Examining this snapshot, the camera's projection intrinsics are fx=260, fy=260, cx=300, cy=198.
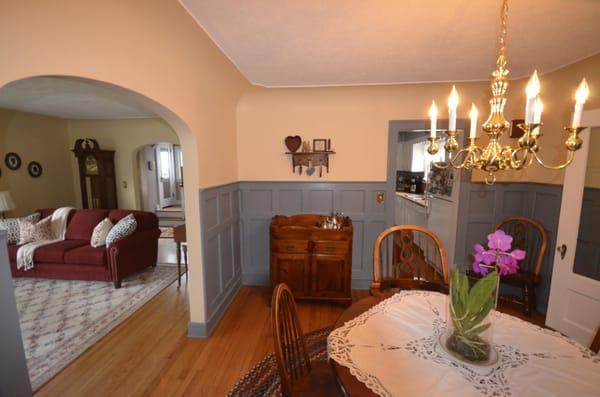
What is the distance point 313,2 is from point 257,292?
3.02m

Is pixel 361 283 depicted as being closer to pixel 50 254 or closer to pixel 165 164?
pixel 50 254

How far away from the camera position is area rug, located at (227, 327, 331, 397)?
6.10ft

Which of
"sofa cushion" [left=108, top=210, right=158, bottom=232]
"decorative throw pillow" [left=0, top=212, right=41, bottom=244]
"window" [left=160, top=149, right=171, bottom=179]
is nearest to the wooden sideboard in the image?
"sofa cushion" [left=108, top=210, right=158, bottom=232]

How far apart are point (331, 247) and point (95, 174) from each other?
5.29 meters

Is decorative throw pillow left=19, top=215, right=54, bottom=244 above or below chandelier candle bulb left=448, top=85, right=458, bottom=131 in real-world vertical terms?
below

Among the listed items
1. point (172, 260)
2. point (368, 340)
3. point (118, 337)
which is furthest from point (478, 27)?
point (172, 260)

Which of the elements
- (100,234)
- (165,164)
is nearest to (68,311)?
(100,234)

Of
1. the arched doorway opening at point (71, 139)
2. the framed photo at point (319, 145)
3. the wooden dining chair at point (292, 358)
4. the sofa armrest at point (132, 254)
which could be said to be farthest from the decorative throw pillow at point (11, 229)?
the wooden dining chair at point (292, 358)

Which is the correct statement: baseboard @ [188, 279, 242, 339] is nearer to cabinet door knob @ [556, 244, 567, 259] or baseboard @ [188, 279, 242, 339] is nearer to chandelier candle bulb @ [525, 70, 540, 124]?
chandelier candle bulb @ [525, 70, 540, 124]

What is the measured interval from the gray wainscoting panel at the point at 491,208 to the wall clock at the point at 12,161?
7033 millimetres

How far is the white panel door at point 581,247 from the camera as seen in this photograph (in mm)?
2074

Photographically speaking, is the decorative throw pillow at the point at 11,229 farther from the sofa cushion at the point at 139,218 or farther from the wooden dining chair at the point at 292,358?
the wooden dining chair at the point at 292,358

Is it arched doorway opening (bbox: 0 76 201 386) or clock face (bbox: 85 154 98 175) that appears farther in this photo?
clock face (bbox: 85 154 98 175)

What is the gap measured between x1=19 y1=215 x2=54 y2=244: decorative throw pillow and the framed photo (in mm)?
3989
